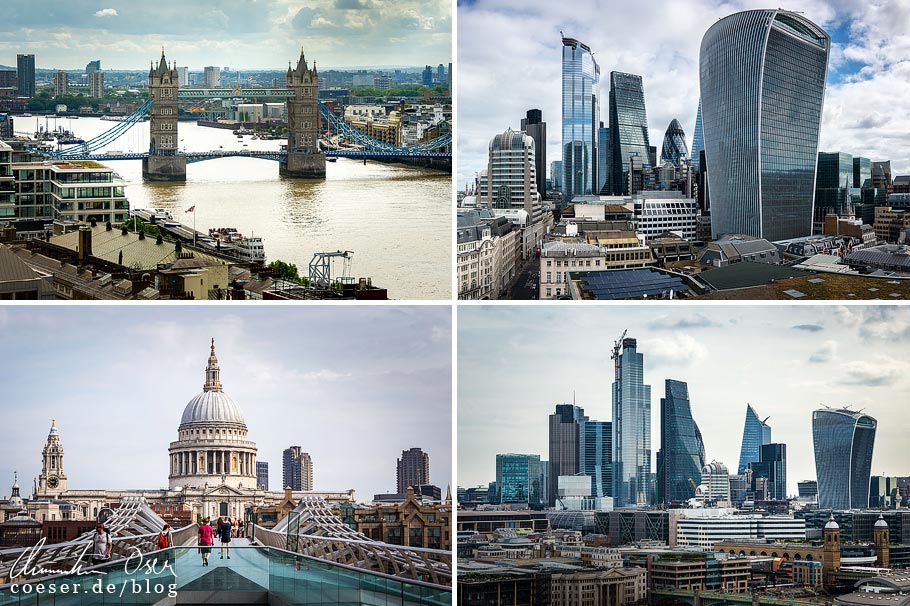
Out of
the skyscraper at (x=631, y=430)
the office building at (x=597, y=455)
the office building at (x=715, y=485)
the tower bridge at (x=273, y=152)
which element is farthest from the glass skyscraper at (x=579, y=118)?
the office building at (x=715, y=485)

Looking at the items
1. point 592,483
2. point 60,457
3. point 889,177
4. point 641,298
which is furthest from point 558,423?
point 60,457

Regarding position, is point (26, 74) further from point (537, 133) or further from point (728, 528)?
point (728, 528)

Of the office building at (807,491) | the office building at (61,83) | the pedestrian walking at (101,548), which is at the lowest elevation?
the pedestrian walking at (101,548)

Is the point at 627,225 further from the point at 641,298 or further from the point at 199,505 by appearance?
the point at 199,505

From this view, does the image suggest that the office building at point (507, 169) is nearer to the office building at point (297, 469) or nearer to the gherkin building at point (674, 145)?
the gherkin building at point (674, 145)

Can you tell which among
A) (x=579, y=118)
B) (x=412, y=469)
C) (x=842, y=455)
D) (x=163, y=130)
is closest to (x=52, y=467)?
(x=412, y=469)

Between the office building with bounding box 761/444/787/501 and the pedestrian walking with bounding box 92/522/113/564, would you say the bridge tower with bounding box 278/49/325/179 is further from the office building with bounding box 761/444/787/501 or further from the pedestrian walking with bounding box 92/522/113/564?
the office building with bounding box 761/444/787/501

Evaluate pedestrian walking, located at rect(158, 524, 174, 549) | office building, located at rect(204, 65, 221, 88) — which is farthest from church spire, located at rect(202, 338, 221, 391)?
office building, located at rect(204, 65, 221, 88)
